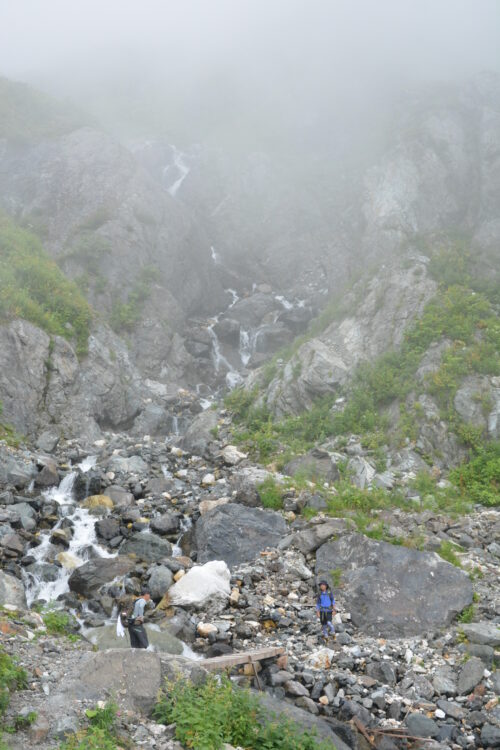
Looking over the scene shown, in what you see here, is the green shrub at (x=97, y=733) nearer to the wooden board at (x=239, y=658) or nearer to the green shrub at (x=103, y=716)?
the green shrub at (x=103, y=716)

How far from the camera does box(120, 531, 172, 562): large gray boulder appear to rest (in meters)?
13.7

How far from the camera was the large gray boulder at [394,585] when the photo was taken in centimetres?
1082

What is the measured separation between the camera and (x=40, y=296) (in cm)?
2503

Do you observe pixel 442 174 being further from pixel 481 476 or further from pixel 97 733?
pixel 97 733

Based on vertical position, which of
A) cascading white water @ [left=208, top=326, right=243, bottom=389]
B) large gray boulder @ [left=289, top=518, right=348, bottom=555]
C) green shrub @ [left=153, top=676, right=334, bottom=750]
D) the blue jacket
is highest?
green shrub @ [left=153, top=676, right=334, bottom=750]

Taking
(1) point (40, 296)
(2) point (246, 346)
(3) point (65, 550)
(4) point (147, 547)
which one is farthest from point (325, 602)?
(2) point (246, 346)

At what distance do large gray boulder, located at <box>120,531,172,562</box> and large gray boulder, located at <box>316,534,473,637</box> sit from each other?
4.08 metres

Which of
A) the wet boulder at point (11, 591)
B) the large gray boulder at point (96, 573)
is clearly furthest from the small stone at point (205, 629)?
the wet boulder at point (11, 591)

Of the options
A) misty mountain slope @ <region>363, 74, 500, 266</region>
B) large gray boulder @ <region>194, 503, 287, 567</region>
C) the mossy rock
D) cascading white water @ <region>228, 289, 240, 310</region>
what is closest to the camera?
large gray boulder @ <region>194, 503, 287, 567</region>

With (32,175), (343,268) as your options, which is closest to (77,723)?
(343,268)

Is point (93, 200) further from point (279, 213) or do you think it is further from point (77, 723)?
point (77, 723)

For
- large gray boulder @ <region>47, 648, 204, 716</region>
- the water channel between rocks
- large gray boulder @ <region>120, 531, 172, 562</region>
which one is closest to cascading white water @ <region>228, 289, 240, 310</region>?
the water channel between rocks

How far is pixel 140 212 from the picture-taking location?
38188 mm

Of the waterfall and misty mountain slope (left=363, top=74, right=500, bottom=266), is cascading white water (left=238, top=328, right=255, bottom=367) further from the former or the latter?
the waterfall
